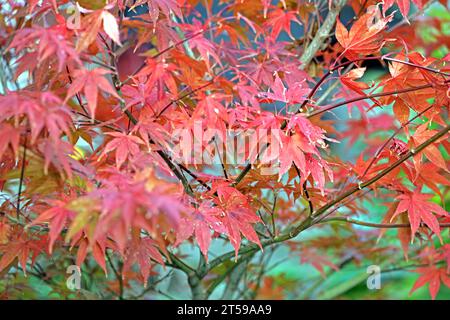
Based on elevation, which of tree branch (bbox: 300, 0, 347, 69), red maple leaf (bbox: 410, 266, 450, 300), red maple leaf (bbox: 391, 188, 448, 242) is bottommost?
red maple leaf (bbox: 410, 266, 450, 300)

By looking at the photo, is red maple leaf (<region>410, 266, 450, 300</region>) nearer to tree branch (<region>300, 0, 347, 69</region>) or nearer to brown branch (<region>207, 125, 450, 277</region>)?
brown branch (<region>207, 125, 450, 277</region>)

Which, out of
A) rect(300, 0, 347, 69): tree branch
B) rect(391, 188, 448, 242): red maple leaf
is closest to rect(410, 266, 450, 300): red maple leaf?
rect(391, 188, 448, 242): red maple leaf

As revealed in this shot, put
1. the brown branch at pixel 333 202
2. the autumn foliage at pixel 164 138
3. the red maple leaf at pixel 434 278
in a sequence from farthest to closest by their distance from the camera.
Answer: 1. the red maple leaf at pixel 434 278
2. the brown branch at pixel 333 202
3. the autumn foliage at pixel 164 138

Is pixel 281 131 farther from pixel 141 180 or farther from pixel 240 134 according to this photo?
pixel 141 180

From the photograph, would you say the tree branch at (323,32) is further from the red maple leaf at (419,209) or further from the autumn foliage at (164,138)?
the red maple leaf at (419,209)

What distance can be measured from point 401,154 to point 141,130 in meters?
0.60

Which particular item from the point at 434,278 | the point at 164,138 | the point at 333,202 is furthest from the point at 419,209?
the point at 164,138

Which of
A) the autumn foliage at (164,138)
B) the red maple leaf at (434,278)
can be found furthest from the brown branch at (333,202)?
the red maple leaf at (434,278)

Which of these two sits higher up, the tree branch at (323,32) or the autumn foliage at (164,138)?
the tree branch at (323,32)

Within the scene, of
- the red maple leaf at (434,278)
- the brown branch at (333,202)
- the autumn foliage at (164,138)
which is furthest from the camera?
the red maple leaf at (434,278)

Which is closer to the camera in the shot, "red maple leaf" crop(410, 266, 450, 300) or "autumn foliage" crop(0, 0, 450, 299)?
"autumn foliage" crop(0, 0, 450, 299)

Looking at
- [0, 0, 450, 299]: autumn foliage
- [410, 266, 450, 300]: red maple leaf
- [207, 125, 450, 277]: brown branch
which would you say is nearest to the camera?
[0, 0, 450, 299]: autumn foliage

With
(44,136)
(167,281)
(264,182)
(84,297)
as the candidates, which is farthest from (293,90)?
(167,281)

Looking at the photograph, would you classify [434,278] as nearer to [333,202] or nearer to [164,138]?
[333,202]
